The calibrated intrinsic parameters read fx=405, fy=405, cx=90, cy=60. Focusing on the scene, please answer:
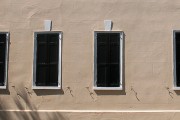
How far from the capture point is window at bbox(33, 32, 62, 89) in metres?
11.3

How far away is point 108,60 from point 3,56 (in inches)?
118

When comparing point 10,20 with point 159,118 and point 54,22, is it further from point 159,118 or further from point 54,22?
point 159,118

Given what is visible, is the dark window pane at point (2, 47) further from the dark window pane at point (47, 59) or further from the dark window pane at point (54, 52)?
the dark window pane at point (54, 52)

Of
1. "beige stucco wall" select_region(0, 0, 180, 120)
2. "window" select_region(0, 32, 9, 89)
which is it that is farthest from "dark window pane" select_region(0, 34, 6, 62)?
"beige stucco wall" select_region(0, 0, 180, 120)

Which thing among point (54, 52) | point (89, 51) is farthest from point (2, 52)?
point (89, 51)

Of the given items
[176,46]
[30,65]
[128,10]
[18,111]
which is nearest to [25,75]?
[30,65]

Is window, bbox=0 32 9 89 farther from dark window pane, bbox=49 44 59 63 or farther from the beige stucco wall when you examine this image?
dark window pane, bbox=49 44 59 63

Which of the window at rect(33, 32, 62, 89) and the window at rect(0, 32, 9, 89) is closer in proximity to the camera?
the window at rect(33, 32, 62, 89)

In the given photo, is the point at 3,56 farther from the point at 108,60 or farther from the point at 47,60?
the point at 108,60

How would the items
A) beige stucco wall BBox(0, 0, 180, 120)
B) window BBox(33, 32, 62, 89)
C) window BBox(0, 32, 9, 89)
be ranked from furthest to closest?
window BBox(0, 32, 9, 89) → window BBox(33, 32, 62, 89) → beige stucco wall BBox(0, 0, 180, 120)

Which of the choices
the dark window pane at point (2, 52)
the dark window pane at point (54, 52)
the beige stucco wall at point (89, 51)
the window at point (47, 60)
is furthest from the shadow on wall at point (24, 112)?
the dark window pane at point (54, 52)

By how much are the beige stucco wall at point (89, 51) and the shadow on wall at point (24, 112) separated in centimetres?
3

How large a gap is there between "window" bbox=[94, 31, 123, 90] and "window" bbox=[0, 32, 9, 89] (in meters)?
2.54

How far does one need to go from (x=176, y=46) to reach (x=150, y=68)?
0.96 m
